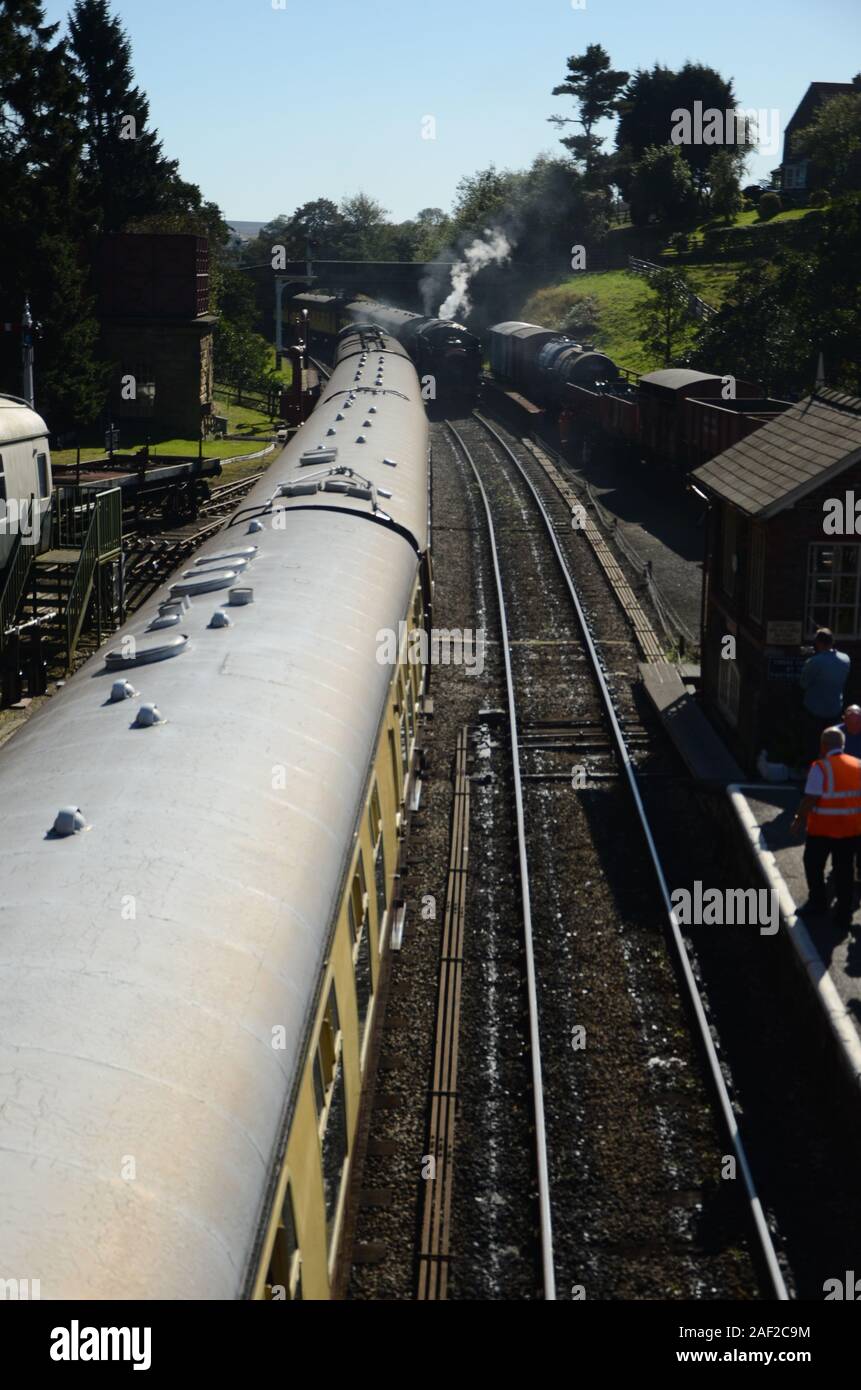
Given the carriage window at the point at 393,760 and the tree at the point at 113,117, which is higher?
Answer: the tree at the point at 113,117

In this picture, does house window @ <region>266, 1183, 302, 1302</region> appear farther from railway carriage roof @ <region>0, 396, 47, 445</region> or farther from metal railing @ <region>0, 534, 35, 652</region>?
railway carriage roof @ <region>0, 396, 47, 445</region>

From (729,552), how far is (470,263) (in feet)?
254

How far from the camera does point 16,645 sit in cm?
1895

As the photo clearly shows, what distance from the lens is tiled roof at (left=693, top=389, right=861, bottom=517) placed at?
1518cm

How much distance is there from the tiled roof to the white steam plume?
7002 cm

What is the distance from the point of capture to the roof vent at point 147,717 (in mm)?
7353

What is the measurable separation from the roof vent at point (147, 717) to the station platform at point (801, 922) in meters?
5.57

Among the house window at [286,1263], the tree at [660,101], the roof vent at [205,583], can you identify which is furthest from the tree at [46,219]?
the tree at [660,101]

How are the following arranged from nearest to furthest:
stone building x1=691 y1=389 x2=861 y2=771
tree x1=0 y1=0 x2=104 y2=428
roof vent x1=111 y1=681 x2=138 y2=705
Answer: roof vent x1=111 y1=681 x2=138 y2=705
stone building x1=691 y1=389 x2=861 y2=771
tree x1=0 y1=0 x2=104 y2=428

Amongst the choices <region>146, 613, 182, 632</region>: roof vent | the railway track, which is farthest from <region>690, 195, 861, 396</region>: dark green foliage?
<region>146, 613, 182, 632</region>: roof vent

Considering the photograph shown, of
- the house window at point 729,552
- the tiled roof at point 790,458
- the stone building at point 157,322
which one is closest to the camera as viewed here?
the tiled roof at point 790,458

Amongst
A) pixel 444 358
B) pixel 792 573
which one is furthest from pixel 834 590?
pixel 444 358

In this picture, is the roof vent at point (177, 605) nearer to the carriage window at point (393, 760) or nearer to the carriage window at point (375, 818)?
the carriage window at point (393, 760)

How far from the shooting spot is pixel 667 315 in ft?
187
